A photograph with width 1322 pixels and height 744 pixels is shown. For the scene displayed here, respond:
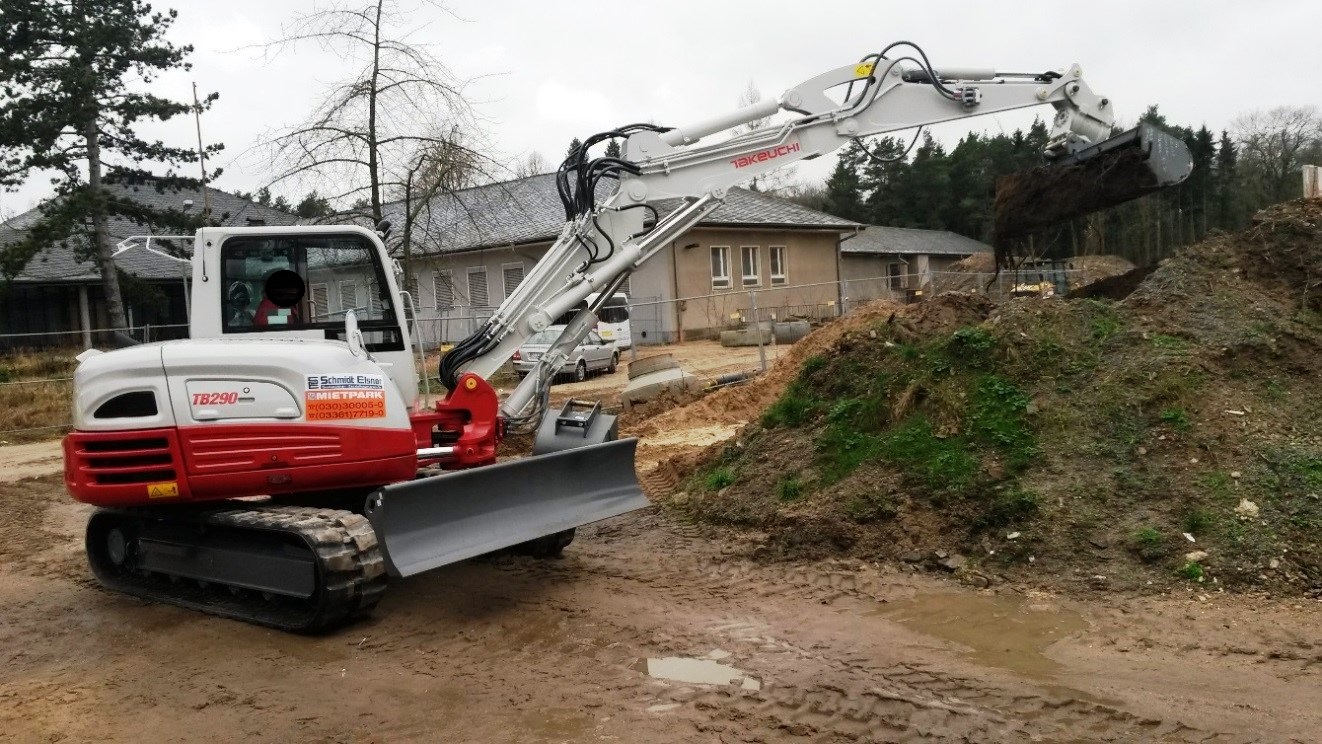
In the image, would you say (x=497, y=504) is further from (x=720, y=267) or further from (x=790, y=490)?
(x=720, y=267)

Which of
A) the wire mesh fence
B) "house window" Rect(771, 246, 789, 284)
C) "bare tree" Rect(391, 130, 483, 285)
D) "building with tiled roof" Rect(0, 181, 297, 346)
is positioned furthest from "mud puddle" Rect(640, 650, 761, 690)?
"house window" Rect(771, 246, 789, 284)

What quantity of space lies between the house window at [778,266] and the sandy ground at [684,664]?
2471 centimetres

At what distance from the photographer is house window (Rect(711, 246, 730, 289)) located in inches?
1156

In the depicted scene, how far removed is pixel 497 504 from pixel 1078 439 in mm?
4361

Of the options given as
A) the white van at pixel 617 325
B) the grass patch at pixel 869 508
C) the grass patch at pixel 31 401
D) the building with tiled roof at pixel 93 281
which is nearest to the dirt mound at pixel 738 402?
the grass patch at pixel 869 508

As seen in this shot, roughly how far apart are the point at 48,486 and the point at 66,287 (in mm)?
18707

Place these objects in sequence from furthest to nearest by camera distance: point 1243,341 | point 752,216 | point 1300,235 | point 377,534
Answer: point 752,216 < point 1300,235 < point 1243,341 < point 377,534

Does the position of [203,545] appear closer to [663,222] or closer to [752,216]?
[663,222]

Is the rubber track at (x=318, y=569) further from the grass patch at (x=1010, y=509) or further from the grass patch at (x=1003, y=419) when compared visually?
the grass patch at (x=1003, y=419)

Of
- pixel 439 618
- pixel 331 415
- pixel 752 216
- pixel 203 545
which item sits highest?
pixel 752 216

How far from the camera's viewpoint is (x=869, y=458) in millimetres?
8312

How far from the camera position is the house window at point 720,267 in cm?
2936

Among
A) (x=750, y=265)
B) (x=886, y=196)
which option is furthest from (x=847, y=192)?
(x=750, y=265)


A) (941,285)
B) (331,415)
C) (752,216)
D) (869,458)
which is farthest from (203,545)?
(752,216)
